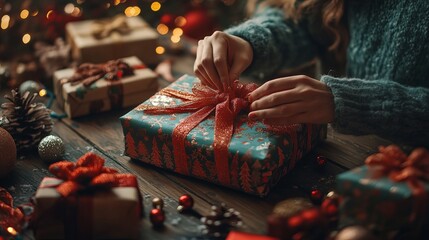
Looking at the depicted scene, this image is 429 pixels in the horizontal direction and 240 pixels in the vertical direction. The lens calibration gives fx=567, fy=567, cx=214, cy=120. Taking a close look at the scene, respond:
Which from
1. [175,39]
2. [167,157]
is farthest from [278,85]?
[175,39]

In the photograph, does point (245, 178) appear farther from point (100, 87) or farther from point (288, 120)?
point (100, 87)

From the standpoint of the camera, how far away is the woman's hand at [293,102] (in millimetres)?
1036

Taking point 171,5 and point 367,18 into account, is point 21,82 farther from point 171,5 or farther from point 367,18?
point 367,18

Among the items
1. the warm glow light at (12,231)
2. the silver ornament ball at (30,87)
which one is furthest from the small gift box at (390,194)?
the silver ornament ball at (30,87)

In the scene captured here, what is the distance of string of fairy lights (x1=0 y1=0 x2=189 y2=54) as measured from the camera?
1.63 m

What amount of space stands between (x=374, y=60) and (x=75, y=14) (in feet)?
3.11

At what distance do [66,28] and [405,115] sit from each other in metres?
1.06

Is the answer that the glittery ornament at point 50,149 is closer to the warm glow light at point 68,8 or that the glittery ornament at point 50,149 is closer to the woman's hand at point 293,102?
the woman's hand at point 293,102

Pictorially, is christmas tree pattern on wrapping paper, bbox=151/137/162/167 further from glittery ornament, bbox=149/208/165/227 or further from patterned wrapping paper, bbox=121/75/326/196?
glittery ornament, bbox=149/208/165/227

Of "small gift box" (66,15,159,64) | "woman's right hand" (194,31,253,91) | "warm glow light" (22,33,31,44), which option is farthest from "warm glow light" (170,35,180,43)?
"woman's right hand" (194,31,253,91)

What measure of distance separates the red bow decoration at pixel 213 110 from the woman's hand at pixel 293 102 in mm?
55

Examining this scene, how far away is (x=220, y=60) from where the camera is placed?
3.73ft

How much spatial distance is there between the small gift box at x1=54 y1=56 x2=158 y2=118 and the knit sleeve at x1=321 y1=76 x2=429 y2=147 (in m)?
0.52

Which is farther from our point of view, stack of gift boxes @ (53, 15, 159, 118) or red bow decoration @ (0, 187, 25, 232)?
stack of gift boxes @ (53, 15, 159, 118)
